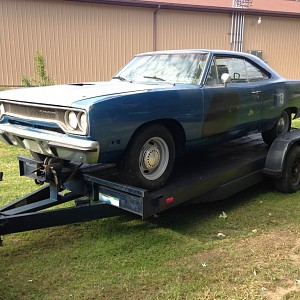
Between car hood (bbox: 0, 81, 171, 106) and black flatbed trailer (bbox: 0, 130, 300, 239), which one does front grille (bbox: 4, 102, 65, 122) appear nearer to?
car hood (bbox: 0, 81, 171, 106)

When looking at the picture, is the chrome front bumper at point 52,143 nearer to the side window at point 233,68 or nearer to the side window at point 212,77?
the side window at point 212,77

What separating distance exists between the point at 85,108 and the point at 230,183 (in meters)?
2.14

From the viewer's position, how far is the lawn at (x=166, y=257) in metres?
3.12

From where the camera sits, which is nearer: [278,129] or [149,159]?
[149,159]

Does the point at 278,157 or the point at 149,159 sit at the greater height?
the point at 149,159

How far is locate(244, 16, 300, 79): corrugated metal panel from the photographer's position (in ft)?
66.4

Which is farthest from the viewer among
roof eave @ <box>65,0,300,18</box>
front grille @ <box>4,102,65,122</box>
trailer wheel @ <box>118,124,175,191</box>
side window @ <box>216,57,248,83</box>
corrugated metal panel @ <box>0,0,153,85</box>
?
roof eave @ <box>65,0,300,18</box>

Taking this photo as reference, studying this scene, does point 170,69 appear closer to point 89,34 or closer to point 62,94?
point 62,94

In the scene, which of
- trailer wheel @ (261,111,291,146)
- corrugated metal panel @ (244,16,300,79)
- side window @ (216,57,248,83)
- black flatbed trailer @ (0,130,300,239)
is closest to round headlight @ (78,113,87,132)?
black flatbed trailer @ (0,130,300,239)

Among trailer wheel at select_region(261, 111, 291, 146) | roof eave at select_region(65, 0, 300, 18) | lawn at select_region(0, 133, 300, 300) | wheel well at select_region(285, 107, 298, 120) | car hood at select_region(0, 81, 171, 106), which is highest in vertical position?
roof eave at select_region(65, 0, 300, 18)

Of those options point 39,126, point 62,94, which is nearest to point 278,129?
point 62,94

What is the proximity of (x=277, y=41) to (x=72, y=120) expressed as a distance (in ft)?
64.7

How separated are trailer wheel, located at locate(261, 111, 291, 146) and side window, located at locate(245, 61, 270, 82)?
810 millimetres

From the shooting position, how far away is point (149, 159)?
12.8ft
